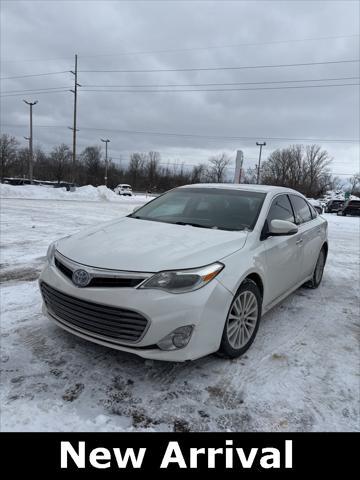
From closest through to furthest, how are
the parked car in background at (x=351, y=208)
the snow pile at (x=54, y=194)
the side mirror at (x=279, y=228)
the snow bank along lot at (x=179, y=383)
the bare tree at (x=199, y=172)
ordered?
the snow bank along lot at (x=179, y=383), the side mirror at (x=279, y=228), the snow pile at (x=54, y=194), the parked car in background at (x=351, y=208), the bare tree at (x=199, y=172)

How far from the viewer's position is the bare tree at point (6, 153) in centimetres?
6291

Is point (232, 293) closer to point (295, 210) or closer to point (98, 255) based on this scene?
point (98, 255)

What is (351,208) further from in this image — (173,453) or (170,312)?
(173,453)

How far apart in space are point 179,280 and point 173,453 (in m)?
1.09

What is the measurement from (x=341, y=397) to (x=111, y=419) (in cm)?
175

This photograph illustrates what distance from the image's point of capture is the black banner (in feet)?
6.51

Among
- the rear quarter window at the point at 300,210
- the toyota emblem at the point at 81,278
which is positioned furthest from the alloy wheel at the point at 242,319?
the rear quarter window at the point at 300,210

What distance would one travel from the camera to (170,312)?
246 centimetres

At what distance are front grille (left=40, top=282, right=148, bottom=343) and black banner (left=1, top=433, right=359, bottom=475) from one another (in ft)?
2.17

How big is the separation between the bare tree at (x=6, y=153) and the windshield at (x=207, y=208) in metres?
67.3

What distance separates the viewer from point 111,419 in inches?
88.7

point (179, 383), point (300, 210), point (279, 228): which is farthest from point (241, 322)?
point (300, 210)

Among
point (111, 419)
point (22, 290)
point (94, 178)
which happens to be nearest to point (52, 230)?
point (22, 290)

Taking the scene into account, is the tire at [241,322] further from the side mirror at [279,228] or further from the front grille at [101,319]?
the front grille at [101,319]
